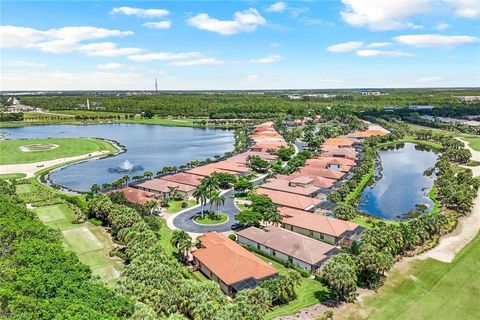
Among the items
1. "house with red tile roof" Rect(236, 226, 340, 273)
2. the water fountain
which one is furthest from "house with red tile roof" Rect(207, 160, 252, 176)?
"house with red tile roof" Rect(236, 226, 340, 273)

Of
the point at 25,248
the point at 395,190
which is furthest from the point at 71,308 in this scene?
the point at 395,190

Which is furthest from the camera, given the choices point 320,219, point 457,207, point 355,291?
point 457,207

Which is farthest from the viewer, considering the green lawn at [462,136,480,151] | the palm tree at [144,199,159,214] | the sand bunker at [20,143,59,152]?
the sand bunker at [20,143,59,152]

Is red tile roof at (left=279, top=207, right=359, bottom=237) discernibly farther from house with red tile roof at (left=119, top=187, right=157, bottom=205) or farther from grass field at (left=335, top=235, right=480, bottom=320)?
house with red tile roof at (left=119, top=187, right=157, bottom=205)

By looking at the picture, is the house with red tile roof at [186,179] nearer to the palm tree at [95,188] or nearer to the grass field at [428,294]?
the palm tree at [95,188]

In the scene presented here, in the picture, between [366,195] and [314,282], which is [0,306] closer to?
[314,282]

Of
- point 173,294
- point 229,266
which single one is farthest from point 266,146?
point 173,294
